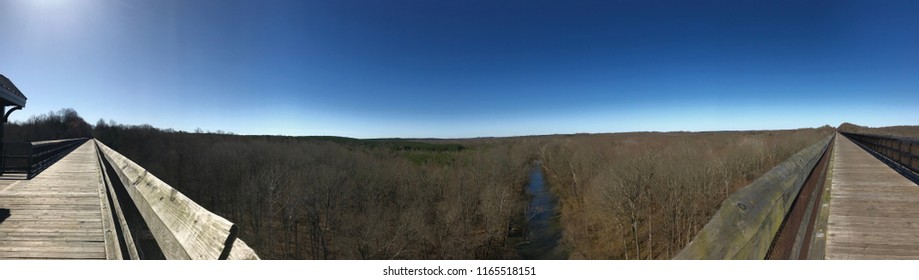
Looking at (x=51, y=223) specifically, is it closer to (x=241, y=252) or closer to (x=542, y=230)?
(x=241, y=252)

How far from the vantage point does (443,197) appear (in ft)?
141

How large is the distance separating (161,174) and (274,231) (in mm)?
23351

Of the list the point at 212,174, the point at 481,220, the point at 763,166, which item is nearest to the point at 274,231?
the point at 212,174

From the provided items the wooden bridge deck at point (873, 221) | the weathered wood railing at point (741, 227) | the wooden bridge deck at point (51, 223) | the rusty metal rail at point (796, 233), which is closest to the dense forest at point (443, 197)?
the wooden bridge deck at point (873, 221)

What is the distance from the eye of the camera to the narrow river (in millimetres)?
31047

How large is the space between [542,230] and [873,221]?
34706mm

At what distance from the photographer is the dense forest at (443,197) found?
92.3 feet

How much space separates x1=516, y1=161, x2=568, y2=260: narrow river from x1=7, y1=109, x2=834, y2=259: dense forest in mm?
1167

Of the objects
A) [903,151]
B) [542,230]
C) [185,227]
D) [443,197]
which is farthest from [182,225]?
[443,197]

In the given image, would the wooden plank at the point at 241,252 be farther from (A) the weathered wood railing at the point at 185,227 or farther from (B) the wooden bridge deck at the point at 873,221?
(B) the wooden bridge deck at the point at 873,221

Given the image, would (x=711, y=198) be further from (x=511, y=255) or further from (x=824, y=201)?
(x=824, y=201)

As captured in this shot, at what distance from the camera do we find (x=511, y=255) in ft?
102

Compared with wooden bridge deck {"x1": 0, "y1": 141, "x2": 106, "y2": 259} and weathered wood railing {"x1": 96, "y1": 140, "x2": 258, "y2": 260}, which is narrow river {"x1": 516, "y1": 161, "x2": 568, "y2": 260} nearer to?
wooden bridge deck {"x1": 0, "y1": 141, "x2": 106, "y2": 259}

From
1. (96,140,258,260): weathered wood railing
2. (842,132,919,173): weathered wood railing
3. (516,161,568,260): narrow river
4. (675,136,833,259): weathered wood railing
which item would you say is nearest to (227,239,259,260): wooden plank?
(96,140,258,260): weathered wood railing
